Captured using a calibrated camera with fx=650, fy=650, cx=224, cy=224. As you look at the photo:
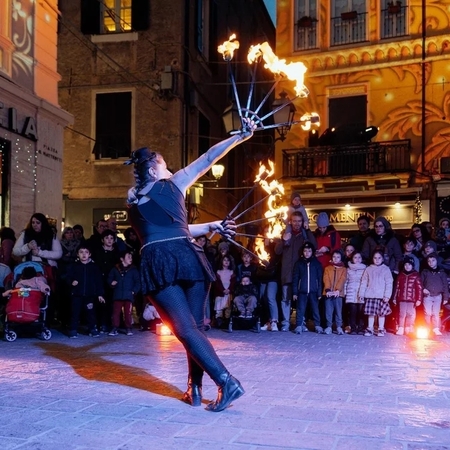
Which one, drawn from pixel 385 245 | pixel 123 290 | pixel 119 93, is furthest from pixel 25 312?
pixel 119 93

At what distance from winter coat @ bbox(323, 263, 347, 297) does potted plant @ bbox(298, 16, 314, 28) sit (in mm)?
12778

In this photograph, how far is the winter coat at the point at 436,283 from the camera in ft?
34.0

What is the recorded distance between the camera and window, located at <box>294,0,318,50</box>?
2124 cm

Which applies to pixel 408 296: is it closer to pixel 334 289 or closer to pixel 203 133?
pixel 334 289

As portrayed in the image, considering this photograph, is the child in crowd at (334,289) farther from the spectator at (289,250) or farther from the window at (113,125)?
the window at (113,125)

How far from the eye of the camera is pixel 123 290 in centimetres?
991

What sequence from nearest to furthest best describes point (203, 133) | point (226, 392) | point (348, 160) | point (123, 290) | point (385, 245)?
1. point (226, 392)
2. point (123, 290)
3. point (385, 245)
4. point (348, 160)
5. point (203, 133)

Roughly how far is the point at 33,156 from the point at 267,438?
10157 mm

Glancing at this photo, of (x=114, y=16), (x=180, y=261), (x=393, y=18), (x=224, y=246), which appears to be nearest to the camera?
(x=180, y=261)

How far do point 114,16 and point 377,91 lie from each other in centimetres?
847

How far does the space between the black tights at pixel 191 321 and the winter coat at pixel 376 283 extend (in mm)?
6117

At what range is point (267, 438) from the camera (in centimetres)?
379

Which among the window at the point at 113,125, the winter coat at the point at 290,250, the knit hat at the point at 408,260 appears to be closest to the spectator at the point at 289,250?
the winter coat at the point at 290,250

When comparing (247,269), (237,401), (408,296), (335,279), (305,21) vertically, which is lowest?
(237,401)
